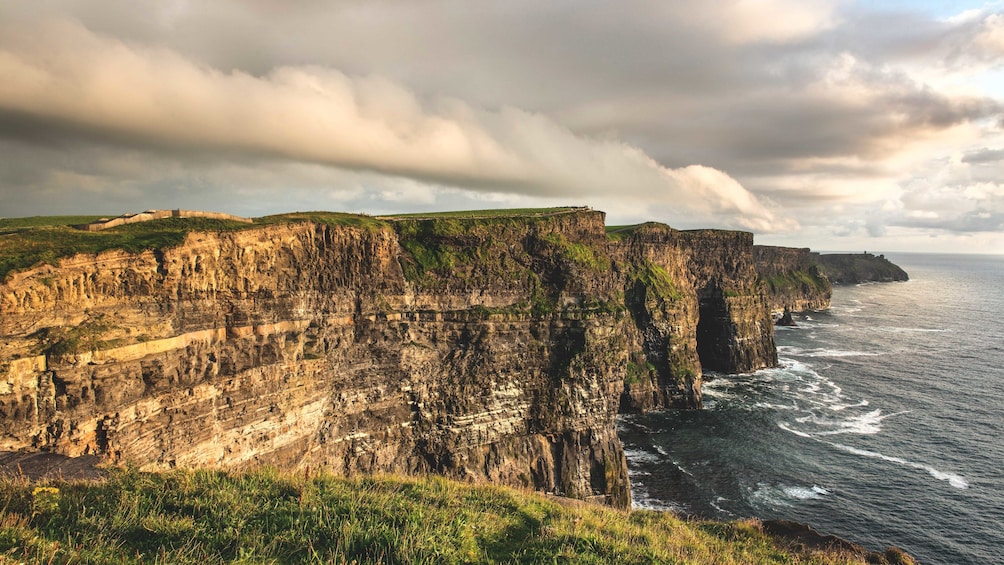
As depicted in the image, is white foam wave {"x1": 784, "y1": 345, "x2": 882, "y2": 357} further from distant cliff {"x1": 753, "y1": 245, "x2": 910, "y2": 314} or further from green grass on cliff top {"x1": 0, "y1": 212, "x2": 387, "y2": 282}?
green grass on cliff top {"x1": 0, "y1": 212, "x2": 387, "y2": 282}

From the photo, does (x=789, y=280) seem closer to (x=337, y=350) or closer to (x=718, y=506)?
(x=718, y=506)

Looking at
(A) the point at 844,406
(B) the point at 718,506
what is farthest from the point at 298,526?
(A) the point at 844,406

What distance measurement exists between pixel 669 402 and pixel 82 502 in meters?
67.5

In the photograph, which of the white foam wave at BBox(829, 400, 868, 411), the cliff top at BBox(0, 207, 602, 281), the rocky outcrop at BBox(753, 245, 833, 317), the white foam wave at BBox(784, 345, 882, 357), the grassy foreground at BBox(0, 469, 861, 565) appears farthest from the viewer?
the rocky outcrop at BBox(753, 245, 833, 317)

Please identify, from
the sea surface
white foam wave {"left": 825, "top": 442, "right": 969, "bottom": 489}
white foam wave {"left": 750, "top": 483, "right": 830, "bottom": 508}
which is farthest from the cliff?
white foam wave {"left": 825, "top": 442, "right": 969, "bottom": 489}

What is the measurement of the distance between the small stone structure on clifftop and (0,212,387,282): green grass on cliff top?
550 millimetres

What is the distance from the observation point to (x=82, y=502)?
9.54 m

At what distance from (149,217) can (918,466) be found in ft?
233

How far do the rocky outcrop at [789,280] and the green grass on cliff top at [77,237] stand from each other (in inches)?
6428

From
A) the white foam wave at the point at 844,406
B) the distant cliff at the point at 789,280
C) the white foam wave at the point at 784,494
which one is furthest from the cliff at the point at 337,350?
the distant cliff at the point at 789,280

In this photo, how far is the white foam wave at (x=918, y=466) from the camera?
43641mm

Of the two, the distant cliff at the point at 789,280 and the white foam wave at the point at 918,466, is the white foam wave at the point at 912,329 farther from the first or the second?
the white foam wave at the point at 918,466

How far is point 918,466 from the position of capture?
155 ft

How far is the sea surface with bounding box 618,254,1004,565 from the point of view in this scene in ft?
126
